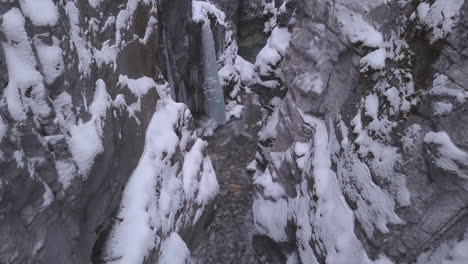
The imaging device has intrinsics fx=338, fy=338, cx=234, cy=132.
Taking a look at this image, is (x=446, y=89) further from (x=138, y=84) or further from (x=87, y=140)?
(x=138, y=84)

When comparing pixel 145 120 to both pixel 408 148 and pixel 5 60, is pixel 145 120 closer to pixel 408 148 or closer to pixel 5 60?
pixel 5 60

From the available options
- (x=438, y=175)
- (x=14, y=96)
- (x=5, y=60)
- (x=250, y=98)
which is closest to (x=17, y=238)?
(x=14, y=96)

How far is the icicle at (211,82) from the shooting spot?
12.9 m

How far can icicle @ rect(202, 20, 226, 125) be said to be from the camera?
509 inches

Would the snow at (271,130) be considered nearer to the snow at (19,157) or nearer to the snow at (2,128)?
the snow at (19,157)

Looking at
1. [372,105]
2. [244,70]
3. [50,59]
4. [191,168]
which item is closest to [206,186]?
[191,168]

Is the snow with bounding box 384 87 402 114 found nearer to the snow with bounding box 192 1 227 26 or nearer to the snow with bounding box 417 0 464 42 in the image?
the snow with bounding box 417 0 464 42

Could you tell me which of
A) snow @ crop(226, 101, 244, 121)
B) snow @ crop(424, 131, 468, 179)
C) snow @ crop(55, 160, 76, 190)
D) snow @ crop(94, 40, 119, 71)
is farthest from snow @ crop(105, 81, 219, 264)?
snow @ crop(226, 101, 244, 121)

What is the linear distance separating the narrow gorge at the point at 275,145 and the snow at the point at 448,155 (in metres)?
0.01

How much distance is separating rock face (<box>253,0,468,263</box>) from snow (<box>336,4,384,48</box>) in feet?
0.06

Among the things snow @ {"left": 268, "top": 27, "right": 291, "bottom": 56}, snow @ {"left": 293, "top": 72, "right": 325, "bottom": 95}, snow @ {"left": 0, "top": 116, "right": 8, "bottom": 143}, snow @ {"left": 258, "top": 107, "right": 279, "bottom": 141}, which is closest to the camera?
snow @ {"left": 0, "top": 116, "right": 8, "bottom": 143}

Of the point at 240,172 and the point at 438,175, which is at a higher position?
the point at 438,175

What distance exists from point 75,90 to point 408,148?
358cm

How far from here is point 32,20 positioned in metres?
2.96
